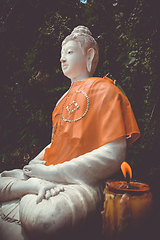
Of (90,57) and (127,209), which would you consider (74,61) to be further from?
(127,209)

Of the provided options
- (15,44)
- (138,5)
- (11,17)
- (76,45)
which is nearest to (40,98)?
(15,44)

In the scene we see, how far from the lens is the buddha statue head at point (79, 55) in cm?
183

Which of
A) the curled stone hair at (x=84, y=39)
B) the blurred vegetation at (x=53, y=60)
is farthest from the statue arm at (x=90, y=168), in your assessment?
the blurred vegetation at (x=53, y=60)

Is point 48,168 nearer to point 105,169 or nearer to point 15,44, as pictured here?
point 105,169

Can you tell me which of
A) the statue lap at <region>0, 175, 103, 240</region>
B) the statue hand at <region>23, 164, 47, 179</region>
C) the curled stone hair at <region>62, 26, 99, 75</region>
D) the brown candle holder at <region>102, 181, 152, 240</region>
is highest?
the curled stone hair at <region>62, 26, 99, 75</region>

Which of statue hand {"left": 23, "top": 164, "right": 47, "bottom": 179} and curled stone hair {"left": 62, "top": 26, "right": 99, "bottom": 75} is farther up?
curled stone hair {"left": 62, "top": 26, "right": 99, "bottom": 75}

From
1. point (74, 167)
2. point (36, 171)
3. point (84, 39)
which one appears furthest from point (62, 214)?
point (84, 39)

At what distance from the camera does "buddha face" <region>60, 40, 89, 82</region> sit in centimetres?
182

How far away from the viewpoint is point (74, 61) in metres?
1.82

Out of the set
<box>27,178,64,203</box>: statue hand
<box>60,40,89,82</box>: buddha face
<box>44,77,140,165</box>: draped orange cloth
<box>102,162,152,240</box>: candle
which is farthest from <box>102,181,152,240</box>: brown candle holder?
<box>60,40,89,82</box>: buddha face

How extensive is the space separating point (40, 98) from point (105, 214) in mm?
2445

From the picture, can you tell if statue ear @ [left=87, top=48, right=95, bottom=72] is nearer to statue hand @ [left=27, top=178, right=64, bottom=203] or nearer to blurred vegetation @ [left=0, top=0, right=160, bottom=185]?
blurred vegetation @ [left=0, top=0, right=160, bottom=185]

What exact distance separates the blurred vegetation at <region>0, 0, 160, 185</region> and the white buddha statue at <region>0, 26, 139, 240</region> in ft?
3.14

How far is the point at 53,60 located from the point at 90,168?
222cm
